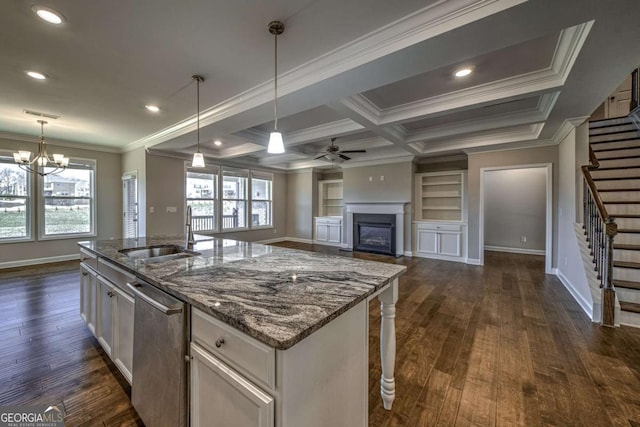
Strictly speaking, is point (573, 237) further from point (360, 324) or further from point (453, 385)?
point (360, 324)

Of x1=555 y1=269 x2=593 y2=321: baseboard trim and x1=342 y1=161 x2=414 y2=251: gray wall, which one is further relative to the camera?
x1=342 y1=161 x2=414 y2=251: gray wall

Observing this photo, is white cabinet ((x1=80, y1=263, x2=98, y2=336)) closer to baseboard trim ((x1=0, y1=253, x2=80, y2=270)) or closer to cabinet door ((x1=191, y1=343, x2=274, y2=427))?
cabinet door ((x1=191, y1=343, x2=274, y2=427))

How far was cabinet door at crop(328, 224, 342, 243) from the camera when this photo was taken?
26.2 feet

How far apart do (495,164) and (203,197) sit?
686 centimetres

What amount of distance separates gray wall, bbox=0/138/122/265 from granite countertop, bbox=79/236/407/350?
4.91 meters

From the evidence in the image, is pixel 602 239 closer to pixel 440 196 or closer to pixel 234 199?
pixel 440 196

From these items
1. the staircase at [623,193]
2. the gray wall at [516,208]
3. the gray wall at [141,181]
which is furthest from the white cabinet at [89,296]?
the gray wall at [516,208]

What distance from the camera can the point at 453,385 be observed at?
188cm

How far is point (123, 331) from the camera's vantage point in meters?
1.78

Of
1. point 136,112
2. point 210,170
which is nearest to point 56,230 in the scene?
point 210,170

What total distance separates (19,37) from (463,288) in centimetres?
569

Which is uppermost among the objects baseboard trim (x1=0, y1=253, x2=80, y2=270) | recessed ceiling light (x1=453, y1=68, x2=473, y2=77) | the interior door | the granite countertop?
recessed ceiling light (x1=453, y1=68, x2=473, y2=77)

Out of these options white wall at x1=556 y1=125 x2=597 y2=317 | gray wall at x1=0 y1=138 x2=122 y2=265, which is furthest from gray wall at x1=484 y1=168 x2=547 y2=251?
gray wall at x1=0 y1=138 x2=122 y2=265

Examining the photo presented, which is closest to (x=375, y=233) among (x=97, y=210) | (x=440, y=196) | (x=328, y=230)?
(x=328, y=230)
